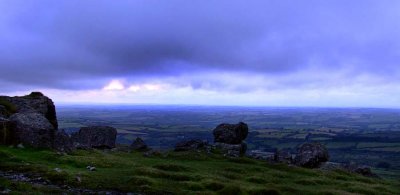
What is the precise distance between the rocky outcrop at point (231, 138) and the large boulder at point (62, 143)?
24.6m

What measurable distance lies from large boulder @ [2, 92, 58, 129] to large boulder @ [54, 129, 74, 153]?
10.3 metres

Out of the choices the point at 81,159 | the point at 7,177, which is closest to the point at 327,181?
the point at 81,159

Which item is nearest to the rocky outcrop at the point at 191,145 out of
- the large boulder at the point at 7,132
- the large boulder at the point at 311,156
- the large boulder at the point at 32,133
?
the large boulder at the point at 311,156

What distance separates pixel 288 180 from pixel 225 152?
61.5ft

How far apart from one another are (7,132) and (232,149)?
33.1 metres

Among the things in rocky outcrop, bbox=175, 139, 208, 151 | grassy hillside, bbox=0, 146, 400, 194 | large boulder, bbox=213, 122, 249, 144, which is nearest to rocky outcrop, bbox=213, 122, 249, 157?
large boulder, bbox=213, 122, 249, 144

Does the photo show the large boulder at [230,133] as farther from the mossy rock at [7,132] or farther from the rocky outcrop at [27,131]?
the mossy rock at [7,132]

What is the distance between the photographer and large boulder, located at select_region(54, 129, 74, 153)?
47162 mm

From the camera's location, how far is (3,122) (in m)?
44.7

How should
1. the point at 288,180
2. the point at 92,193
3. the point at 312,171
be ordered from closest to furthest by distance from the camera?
the point at 92,193 → the point at 288,180 → the point at 312,171

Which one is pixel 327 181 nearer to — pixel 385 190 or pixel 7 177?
pixel 385 190

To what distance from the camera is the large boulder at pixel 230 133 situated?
2736 inches

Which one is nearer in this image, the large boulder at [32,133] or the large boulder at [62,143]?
the large boulder at [32,133]

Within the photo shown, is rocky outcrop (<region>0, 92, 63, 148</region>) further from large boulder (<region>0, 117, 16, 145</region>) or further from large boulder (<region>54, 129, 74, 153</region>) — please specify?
large boulder (<region>54, 129, 74, 153</region>)
